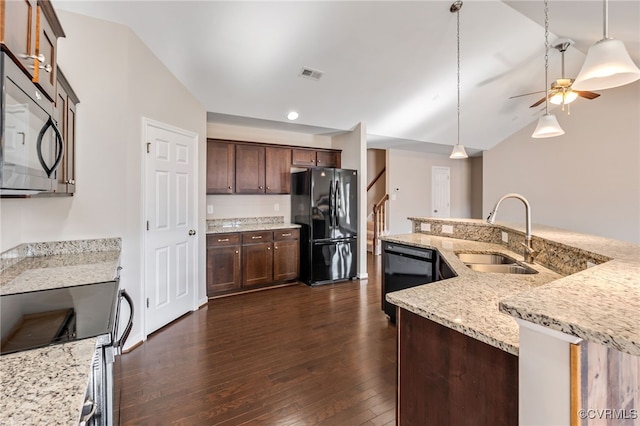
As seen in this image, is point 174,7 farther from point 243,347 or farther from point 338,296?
point 338,296

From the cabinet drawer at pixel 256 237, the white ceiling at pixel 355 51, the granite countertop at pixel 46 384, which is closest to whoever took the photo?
the granite countertop at pixel 46 384

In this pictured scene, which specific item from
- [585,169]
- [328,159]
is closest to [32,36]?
[328,159]

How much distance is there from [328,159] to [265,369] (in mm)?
3552

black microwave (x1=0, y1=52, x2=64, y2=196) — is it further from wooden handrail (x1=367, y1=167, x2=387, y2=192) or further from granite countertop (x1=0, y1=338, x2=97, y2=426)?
wooden handrail (x1=367, y1=167, x2=387, y2=192)

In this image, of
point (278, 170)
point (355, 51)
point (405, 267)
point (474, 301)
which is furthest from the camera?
point (278, 170)

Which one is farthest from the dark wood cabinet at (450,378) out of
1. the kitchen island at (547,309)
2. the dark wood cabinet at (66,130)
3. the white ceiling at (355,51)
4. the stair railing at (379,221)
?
the stair railing at (379,221)

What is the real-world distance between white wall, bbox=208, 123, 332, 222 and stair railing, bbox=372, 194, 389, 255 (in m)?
2.24

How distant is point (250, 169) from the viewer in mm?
4387

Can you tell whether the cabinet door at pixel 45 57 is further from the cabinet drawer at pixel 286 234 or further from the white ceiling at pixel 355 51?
the cabinet drawer at pixel 286 234

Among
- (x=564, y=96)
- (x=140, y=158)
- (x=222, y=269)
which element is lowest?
(x=222, y=269)

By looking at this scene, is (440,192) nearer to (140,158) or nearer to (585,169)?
(585,169)

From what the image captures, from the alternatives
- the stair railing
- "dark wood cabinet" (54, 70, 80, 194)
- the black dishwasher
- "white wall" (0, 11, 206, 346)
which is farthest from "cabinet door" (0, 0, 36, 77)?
the stair railing

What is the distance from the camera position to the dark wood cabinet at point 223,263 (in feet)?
12.7

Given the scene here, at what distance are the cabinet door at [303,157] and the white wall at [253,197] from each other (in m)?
0.35
